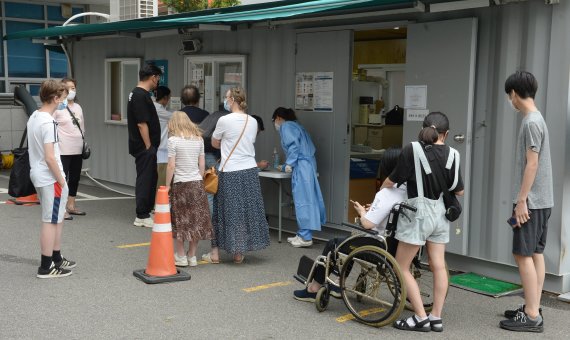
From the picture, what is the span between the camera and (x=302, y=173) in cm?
781

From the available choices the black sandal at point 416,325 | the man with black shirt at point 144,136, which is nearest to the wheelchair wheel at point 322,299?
the black sandal at point 416,325

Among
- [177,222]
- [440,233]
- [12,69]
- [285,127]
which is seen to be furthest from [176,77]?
[12,69]

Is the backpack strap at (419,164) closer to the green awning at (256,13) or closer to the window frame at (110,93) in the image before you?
the green awning at (256,13)

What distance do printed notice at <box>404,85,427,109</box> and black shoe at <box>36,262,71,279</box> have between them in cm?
360

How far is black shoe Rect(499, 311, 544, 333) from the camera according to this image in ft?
17.1

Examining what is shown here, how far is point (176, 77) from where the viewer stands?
409 inches

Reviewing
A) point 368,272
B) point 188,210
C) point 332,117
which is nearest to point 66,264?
point 188,210

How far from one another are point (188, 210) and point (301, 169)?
1.55 m

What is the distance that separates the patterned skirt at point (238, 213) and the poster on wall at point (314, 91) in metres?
1.53

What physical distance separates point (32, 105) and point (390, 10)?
1074 centimetres

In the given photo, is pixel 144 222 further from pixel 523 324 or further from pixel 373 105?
pixel 523 324

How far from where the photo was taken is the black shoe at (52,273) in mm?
6355

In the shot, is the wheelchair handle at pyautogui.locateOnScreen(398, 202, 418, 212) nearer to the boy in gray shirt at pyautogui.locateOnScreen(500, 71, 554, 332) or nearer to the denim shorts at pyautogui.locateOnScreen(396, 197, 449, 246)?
the denim shorts at pyautogui.locateOnScreen(396, 197, 449, 246)

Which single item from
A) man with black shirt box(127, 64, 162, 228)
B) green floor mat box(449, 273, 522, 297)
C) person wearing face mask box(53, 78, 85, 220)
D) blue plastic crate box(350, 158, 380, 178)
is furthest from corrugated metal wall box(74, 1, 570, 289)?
person wearing face mask box(53, 78, 85, 220)
